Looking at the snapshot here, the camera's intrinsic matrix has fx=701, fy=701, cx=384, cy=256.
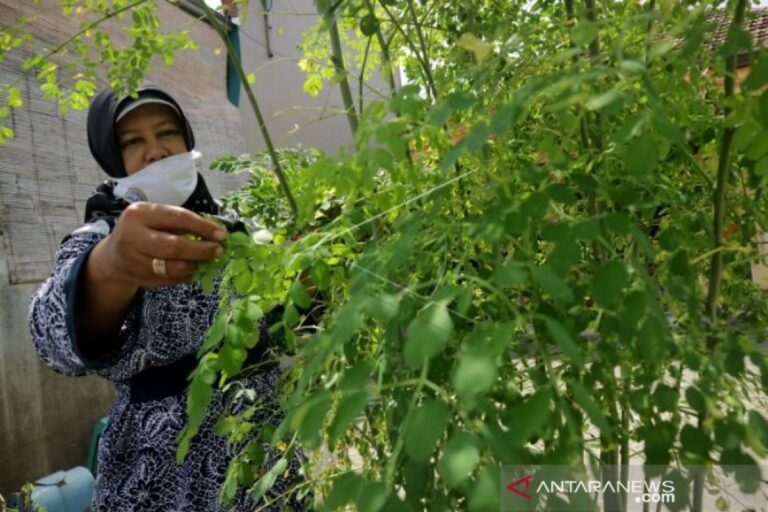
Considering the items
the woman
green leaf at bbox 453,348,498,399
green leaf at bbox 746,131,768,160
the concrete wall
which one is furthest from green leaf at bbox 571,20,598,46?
the concrete wall

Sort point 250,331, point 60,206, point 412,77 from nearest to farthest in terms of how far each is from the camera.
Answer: point 250,331 → point 412,77 → point 60,206

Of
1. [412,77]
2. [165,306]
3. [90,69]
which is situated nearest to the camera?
[165,306]

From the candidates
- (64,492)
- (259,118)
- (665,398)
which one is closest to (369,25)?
(259,118)

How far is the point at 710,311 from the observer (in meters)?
0.94

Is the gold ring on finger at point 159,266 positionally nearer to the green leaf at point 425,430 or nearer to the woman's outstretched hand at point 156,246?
the woman's outstretched hand at point 156,246

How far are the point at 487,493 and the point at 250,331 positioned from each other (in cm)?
47

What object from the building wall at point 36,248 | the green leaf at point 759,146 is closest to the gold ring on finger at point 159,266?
the green leaf at point 759,146

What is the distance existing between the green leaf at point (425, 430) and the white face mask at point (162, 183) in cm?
138

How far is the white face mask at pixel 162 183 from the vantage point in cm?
177

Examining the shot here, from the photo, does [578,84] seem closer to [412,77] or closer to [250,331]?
[250,331]

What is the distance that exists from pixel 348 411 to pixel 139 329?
1.10m

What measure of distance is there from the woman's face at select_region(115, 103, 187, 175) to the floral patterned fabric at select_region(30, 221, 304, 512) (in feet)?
0.94

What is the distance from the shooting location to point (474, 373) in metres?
0.53

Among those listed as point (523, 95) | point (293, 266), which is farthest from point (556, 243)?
point (293, 266)
